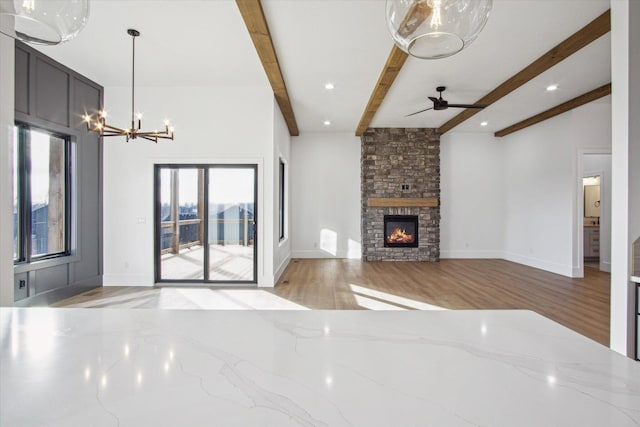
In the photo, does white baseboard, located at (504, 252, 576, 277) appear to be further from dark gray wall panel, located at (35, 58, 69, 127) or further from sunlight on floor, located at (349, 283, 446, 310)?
dark gray wall panel, located at (35, 58, 69, 127)

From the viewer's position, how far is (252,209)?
16.5 feet

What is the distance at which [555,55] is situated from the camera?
3699mm

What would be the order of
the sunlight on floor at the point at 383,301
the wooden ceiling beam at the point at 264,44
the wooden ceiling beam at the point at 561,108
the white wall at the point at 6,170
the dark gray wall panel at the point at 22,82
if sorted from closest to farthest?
1. the white wall at the point at 6,170
2. the wooden ceiling beam at the point at 264,44
3. the dark gray wall panel at the point at 22,82
4. the sunlight on floor at the point at 383,301
5. the wooden ceiling beam at the point at 561,108

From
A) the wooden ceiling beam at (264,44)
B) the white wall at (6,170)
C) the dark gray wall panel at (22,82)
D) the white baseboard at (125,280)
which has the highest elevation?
the wooden ceiling beam at (264,44)

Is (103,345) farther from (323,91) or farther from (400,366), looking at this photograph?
(323,91)

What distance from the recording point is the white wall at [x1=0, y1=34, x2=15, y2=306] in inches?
54.1

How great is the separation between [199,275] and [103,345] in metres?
4.51

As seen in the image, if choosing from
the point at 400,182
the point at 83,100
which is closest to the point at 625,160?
the point at 400,182

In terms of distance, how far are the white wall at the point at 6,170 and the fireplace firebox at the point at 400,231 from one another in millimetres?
6582

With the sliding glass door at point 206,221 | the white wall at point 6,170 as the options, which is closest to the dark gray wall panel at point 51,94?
the sliding glass door at point 206,221

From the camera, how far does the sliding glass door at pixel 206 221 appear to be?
5.02 meters

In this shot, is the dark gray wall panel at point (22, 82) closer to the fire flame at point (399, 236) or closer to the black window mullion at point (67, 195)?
the black window mullion at point (67, 195)

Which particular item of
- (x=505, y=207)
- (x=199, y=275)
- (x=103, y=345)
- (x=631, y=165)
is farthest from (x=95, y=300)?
(x=505, y=207)

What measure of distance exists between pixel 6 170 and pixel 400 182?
6.78 m
